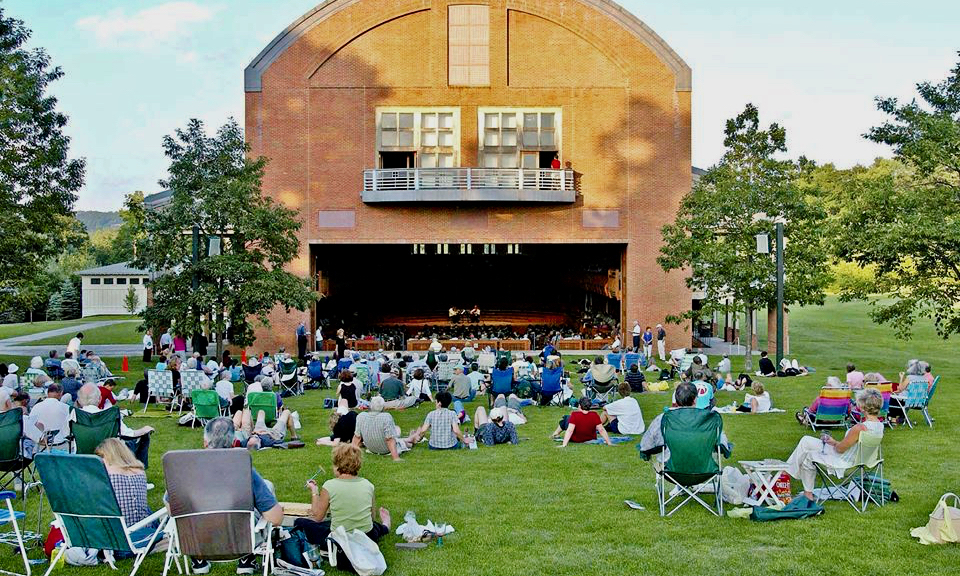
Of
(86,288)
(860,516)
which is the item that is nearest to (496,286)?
(86,288)

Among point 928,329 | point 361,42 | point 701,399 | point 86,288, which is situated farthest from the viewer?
point 86,288

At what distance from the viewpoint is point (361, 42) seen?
125 ft

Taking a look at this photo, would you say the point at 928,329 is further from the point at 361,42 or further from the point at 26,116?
the point at 26,116

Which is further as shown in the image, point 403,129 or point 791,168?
point 403,129

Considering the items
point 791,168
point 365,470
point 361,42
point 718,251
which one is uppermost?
point 361,42

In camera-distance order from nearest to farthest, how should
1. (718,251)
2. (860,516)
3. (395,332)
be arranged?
(860,516) → (718,251) → (395,332)

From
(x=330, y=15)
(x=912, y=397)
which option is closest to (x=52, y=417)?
(x=912, y=397)

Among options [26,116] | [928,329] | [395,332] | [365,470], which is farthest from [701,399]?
[928,329]

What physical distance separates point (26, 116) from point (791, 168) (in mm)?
24025

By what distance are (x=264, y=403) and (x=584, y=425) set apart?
5.66m

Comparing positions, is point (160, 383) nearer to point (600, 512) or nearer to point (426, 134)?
point (600, 512)

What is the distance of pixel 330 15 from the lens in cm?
3806

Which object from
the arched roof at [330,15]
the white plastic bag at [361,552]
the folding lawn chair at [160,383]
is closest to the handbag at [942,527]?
the white plastic bag at [361,552]

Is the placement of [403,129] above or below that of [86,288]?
above
